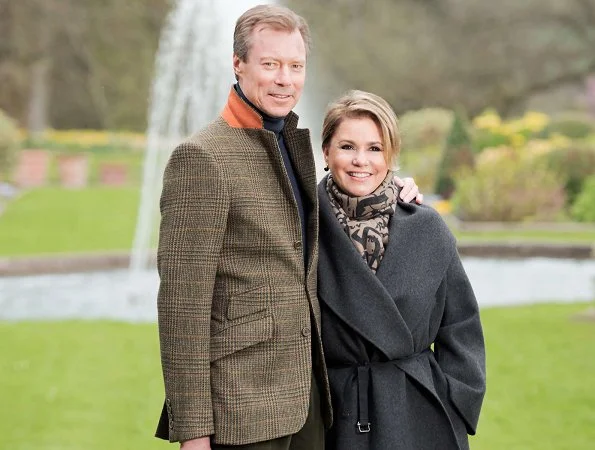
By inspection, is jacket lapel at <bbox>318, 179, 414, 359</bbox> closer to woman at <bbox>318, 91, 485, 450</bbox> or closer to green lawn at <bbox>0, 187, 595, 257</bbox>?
woman at <bbox>318, 91, 485, 450</bbox>

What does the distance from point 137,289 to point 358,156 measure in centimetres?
767

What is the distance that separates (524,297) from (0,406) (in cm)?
537

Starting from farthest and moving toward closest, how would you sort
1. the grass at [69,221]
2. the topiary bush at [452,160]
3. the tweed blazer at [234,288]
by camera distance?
the topiary bush at [452,160], the grass at [69,221], the tweed blazer at [234,288]

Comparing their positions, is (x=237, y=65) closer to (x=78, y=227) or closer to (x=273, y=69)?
(x=273, y=69)

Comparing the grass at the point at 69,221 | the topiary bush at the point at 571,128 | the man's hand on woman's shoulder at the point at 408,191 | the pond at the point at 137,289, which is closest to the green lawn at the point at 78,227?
the grass at the point at 69,221

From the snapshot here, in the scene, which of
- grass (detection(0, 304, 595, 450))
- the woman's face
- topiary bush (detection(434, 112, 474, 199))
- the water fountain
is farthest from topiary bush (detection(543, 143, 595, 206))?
the woman's face

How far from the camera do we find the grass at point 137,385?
487 centimetres

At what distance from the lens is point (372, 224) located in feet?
8.01

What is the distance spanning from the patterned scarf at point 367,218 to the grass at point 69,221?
1048cm

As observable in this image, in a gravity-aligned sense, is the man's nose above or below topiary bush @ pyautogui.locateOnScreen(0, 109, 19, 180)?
below

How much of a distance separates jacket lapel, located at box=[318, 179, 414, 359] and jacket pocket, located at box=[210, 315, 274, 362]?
232 millimetres

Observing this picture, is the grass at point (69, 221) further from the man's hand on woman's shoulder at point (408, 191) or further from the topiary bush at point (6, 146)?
the man's hand on woman's shoulder at point (408, 191)

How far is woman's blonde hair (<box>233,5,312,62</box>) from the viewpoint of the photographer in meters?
2.21

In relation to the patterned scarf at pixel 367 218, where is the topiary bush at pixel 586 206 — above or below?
above
